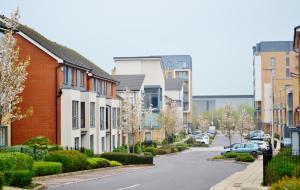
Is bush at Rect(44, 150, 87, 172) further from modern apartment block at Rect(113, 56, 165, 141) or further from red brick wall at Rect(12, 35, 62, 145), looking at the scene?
modern apartment block at Rect(113, 56, 165, 141)

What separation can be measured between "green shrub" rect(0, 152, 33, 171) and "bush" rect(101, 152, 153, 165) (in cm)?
2049

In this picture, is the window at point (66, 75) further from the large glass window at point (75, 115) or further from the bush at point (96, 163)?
the bush at point (96, 163)

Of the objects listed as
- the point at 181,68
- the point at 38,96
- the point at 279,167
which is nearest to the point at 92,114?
the point at 38,96

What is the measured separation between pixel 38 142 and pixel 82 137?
10.5 m

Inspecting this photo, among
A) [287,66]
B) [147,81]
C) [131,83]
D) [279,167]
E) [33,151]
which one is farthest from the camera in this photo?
[287,66]

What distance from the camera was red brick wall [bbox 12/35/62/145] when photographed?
41.9m

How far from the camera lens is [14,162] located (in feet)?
74.4

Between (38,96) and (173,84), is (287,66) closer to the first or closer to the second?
(173,84)

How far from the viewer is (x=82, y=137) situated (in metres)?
48.0

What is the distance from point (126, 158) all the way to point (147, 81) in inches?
2026

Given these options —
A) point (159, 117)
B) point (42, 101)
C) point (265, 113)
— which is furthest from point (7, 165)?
point (265, 113)

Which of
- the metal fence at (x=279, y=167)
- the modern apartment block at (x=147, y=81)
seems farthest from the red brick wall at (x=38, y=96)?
the modern apartment block at (x=147, y=81)

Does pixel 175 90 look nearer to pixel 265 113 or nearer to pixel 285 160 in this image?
pixel 265 113

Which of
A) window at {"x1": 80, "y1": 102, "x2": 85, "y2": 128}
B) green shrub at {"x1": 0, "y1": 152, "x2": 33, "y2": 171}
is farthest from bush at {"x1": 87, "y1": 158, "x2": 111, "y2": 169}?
green shrub at {"x1": 0, "y1": 152, "x2": 33, "y2": 171}
